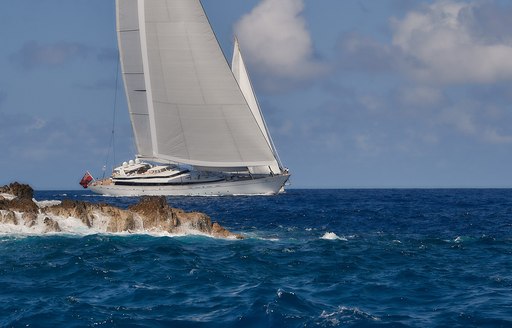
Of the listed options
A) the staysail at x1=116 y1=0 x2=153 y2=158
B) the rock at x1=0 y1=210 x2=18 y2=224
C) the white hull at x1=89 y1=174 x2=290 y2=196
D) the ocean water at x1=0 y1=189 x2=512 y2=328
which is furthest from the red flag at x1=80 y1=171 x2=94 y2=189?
the ocean water at x1=0 y1=189 x2=512 y2=328

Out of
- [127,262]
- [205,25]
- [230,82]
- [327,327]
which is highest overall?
[205,25]

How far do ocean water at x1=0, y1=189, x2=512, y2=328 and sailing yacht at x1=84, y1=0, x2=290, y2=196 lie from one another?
1779 inches

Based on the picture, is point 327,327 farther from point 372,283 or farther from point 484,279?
point 484,279

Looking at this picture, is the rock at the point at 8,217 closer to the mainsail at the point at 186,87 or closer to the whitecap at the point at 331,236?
the whitecap at the point at 331,236

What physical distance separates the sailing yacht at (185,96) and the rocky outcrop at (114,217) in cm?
4483

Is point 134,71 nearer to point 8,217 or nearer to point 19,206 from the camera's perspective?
point 19,206

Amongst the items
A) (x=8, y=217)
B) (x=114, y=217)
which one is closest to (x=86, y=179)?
(x=114, y=217)

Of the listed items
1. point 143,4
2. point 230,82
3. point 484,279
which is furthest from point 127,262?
point 143,4

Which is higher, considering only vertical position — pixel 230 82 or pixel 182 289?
pixel 230 82

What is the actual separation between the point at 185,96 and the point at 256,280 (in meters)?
61.2

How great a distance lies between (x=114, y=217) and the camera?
3516 centimetres

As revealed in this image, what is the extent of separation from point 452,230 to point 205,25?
1864 inches

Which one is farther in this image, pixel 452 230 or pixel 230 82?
pixel 230 82

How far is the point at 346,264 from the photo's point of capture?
26125mm
